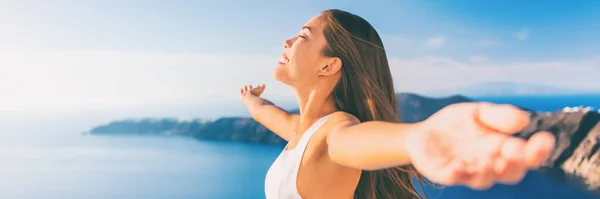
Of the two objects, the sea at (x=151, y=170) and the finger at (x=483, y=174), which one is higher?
the finger at (x=483, y=174)

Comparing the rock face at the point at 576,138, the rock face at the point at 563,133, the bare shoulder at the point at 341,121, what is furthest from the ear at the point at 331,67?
the rock face at the point at 576,138

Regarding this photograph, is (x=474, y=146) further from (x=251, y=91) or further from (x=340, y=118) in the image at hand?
(x=251, y=91)

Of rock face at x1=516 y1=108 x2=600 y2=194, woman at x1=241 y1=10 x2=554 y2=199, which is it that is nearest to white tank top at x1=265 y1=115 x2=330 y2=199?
woman at x1=241 y1=10 x2=554 y2=199

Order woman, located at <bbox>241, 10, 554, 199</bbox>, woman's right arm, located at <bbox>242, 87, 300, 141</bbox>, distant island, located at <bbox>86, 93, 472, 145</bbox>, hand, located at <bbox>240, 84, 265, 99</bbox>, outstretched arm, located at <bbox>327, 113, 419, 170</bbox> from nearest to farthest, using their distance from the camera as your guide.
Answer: outstretched arm, located at <bbox>327, 113, 419, 170</bbox> → woman, located at <bbox>241, 10, 554, 199</bbox> → woman's right arm, located at <bbox>242, 87, 300, 141</bbox> → hand, located at <bbox>240, 84, 265, 99</bbox> → distant island, located at <bbox>86, 93, 472, 145</bbox>

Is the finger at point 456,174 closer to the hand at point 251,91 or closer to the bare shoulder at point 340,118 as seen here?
the bare shoulder at point 340,118

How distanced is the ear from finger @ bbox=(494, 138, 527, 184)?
689 mm

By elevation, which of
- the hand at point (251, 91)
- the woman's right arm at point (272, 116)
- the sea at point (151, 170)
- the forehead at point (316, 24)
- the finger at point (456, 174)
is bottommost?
the sea at point (151, 170)

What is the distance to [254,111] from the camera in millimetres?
1792

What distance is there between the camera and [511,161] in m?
0.51

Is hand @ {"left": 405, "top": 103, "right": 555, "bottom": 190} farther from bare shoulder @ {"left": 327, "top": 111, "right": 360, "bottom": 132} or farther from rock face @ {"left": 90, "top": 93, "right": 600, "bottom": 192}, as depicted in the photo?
rock face @ {"left": 90, "top": 93, "right": 600, "bottom": 192}

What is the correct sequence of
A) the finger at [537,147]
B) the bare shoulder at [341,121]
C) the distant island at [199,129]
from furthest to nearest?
the distant island at [199,129] → the bare shoulder at [341,121] → the finger at [537,147]

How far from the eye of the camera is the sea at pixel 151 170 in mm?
5090

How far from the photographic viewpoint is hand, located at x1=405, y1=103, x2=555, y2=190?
50cm

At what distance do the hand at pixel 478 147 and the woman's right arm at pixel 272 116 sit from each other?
102cm
